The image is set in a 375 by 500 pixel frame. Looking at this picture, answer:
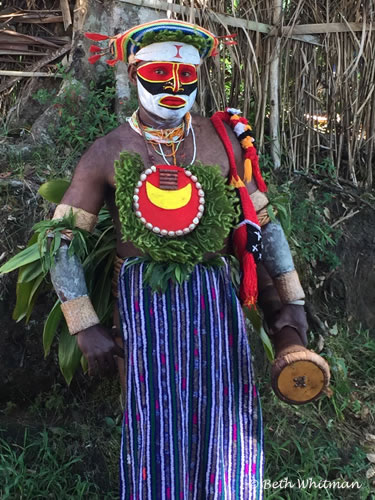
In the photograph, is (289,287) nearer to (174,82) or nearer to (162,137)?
(162,137)

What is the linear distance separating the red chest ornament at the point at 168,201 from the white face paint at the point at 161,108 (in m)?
0.20

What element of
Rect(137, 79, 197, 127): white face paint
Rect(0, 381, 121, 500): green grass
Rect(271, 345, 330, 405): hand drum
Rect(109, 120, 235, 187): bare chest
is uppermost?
Rect(137, 79, 197, 127): white face paint

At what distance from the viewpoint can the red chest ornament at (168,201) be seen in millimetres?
2178

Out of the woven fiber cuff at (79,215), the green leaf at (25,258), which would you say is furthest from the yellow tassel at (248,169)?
the green leaf at (25,258)

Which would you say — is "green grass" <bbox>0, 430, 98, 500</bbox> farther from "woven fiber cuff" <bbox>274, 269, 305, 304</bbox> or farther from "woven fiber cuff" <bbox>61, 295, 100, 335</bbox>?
"woven fiber cuff" <bbox>274, 269, 305, 304</bbox>

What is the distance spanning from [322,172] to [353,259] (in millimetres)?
637

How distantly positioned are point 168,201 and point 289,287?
0.58 m

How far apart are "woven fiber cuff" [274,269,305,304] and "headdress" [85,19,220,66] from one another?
2.77ft

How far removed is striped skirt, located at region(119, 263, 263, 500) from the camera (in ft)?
7.27

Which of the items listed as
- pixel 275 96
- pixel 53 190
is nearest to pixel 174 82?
pixel 53 190

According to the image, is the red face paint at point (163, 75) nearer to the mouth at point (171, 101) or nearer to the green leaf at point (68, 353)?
the mouth at point (171, 101)

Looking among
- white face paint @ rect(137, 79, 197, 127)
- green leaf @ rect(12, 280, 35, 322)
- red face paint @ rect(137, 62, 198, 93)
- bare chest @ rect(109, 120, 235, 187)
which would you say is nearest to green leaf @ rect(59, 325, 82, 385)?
green leaf @ rect(12, 280, 35, 322)

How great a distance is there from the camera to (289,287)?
242 centimetres

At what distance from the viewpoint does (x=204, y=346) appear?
7.39 feet
